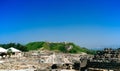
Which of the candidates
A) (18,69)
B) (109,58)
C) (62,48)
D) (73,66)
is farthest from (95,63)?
(62,48)

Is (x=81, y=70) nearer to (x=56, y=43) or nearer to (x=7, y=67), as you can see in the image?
(x=7, y=67)

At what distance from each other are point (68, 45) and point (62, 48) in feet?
9.19

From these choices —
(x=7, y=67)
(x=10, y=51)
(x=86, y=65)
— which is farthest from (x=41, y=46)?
(x=86, y=65)

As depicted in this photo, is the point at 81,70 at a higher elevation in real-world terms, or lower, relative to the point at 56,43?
lower

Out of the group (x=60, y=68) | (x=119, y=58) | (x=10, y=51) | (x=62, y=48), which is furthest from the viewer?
(x=62, y=48)

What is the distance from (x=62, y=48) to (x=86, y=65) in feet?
247

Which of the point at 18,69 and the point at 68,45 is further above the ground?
the point at 68,45

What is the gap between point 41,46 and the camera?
372 ft

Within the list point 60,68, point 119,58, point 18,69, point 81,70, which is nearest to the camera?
point 119,58

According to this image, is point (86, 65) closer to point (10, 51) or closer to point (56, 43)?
point (10, 51)

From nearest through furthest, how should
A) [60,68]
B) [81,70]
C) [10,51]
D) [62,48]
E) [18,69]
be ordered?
1. [81,70]
2. [60,68]
3. [18,69]
4. [10,51]
5. [62,48]

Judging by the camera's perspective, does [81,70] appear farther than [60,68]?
No

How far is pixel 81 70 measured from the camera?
1367 inches

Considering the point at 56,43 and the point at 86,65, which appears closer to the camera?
the point at 86,65
